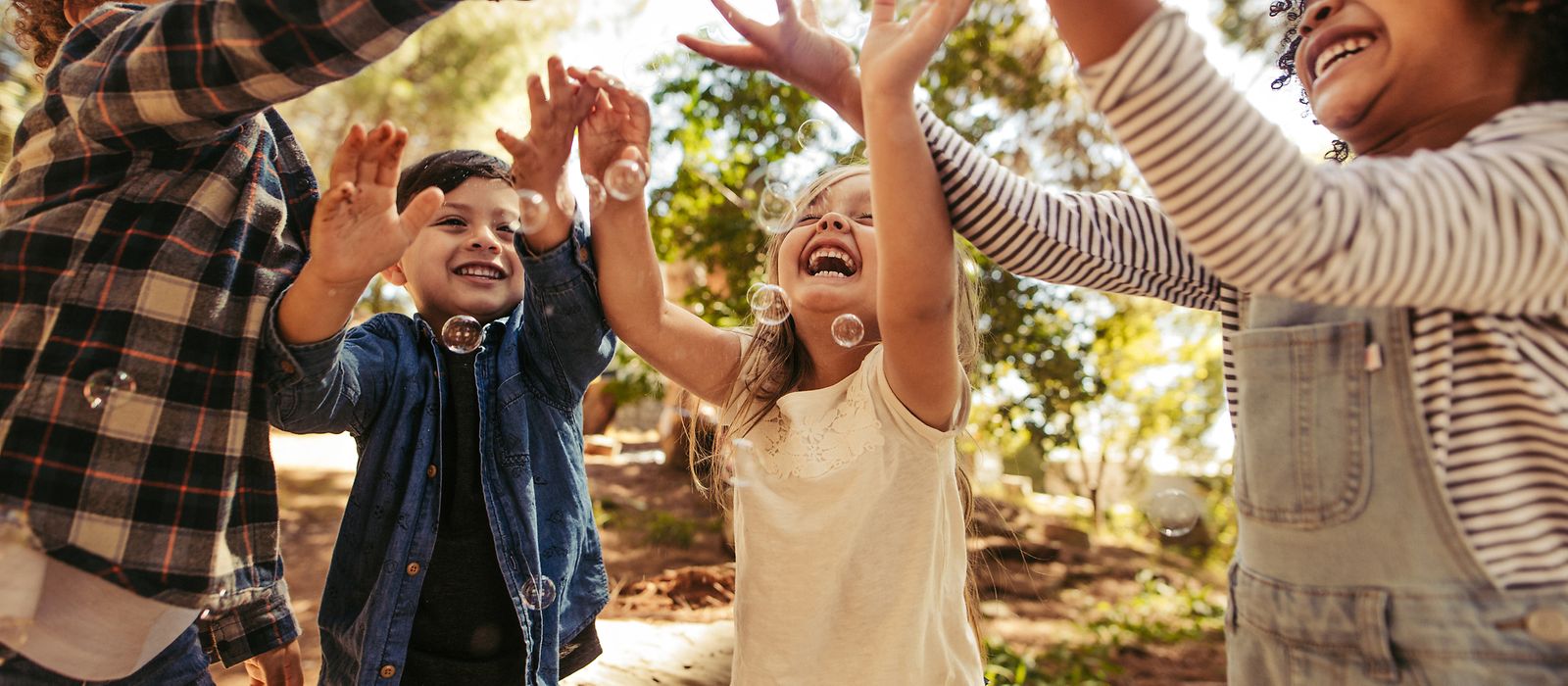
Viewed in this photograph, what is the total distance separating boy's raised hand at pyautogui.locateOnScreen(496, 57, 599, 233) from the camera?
5.32 feet

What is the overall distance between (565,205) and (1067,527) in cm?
881

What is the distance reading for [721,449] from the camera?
2.21 meters

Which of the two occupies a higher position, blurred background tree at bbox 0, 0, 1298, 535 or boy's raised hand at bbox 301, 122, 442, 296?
blurred background tree at bbox 0, 0, 1298, 535

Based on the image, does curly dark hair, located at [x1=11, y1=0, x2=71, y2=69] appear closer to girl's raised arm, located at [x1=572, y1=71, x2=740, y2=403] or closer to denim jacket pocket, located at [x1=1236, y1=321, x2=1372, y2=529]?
girl's raised arm, located at [x1=572, y1=71, x2=740, y2=403]

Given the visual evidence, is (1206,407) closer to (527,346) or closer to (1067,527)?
(1067,527)

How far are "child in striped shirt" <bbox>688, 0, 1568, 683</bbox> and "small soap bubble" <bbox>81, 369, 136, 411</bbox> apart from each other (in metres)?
1.48

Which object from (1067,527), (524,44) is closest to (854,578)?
(1067,527)

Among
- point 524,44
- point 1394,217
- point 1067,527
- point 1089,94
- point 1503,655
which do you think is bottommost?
point 1067,527

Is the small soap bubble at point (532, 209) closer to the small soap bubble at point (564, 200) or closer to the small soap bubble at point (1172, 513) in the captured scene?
the small soap bubble at point (564, 200)

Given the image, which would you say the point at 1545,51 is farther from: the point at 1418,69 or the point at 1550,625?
the point at 1550,625

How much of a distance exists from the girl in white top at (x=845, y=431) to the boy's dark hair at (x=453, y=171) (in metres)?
0.51

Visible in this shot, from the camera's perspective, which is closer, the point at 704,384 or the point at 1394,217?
the point at 1394,217

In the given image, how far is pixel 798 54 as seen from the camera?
5.02 feet

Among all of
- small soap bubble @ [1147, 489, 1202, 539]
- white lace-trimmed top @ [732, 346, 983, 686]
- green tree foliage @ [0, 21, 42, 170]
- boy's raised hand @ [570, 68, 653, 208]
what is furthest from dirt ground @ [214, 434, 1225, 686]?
green tree foliage @ [0, 21, 42, 170]
